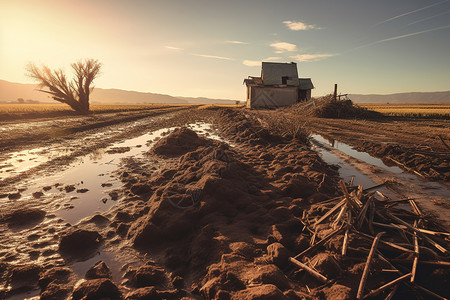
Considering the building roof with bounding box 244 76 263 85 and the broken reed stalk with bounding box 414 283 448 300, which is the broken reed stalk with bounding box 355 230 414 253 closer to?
the broken reed stalk with bounding box 414 283 448 300

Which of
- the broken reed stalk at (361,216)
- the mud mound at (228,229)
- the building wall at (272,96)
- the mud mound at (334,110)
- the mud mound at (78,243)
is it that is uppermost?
the building wall at (272,96)

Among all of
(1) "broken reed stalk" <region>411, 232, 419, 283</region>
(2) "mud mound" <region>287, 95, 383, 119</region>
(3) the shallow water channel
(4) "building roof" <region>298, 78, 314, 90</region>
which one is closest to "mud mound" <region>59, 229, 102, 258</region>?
(1) "broken reed stalk" <region>411, 232, 419, 283</region>

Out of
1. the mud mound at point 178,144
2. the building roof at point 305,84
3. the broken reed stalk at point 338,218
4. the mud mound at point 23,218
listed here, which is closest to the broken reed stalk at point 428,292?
the broken reed stalk at point 338,218

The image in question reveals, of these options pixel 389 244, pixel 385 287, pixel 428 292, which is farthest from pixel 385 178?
pixel 385 287

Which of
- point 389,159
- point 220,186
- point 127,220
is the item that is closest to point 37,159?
point 127,220

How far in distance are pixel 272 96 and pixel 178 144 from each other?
2718 centimetres

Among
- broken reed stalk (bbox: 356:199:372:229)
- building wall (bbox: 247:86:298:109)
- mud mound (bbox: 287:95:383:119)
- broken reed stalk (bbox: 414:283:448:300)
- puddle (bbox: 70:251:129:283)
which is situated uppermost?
building wall (bbox: 247:86:298:109)

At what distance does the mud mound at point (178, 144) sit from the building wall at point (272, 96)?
83.7 ft

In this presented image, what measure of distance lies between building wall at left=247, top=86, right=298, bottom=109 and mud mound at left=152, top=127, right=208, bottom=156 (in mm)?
25522

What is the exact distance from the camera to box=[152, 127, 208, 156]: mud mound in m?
7.61

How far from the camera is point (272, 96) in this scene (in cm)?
3262

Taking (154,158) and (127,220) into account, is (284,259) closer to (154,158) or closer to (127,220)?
(127,220)

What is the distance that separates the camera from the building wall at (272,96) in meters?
32.5

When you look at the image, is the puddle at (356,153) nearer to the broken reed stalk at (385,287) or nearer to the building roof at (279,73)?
the broken reed stalk at (385,287)
